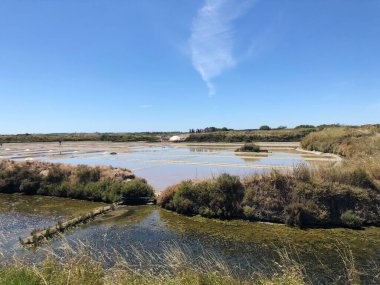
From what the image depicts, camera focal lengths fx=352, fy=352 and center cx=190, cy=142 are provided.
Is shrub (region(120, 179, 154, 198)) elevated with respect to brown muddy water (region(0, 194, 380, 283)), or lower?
elevated

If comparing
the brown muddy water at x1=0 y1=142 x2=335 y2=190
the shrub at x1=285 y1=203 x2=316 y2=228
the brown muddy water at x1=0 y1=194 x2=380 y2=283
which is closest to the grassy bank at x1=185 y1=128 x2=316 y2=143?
the brown muddy water at x1=0 y1=142 x2=335 y2=190

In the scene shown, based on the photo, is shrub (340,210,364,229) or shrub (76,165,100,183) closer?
shrub (340,210,364,229)

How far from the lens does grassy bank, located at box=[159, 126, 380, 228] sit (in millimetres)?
11578

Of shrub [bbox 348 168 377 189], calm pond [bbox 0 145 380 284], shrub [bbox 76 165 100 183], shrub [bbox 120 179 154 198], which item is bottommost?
calm pond [bbox 0 145 380 284]

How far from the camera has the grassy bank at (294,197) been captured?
Result: 1158cm

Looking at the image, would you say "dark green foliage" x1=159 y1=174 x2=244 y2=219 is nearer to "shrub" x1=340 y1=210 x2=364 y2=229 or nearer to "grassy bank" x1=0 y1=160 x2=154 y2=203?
"grassy bank" x1=0 y1=160 x2=154 y2=203

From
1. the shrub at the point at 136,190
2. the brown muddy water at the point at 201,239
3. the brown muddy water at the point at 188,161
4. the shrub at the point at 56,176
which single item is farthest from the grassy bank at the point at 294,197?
the shrub at the point at 56,176

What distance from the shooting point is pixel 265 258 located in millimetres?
8445

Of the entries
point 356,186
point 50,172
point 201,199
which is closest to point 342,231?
point 356,186

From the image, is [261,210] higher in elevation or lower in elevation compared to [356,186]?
lower

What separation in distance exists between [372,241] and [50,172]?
15.6 meters

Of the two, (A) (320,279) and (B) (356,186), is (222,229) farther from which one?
(B) (356,186)

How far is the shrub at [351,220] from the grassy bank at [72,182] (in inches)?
310

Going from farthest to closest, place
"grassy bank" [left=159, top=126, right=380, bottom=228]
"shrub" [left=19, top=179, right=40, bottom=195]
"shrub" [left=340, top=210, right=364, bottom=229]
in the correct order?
1. "shrub" [left=19, top=179, right=40, bottom=195]
2. "grassy bank" [left=159, top=126, right=380, bottom=228]
3. "shrub" [left=340, top=210, right=364, bottom=229]
